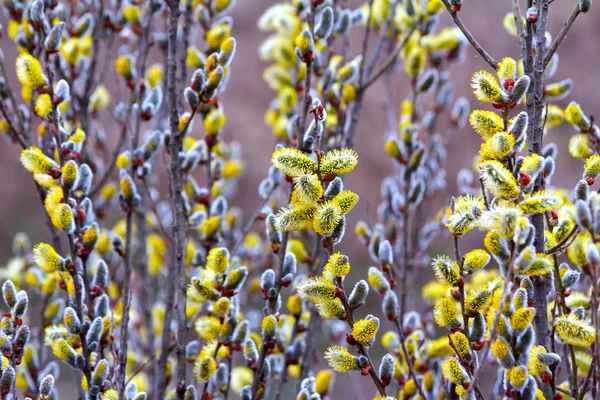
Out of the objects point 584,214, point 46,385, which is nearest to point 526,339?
point 584,214

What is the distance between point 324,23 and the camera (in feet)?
4.09

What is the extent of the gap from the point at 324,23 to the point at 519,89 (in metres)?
0.51

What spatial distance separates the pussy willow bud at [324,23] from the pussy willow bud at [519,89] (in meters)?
0.49

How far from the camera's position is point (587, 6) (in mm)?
932

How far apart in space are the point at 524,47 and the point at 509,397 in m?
0.50

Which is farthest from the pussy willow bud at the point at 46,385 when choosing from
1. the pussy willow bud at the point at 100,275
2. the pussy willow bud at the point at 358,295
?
the pussy willow bud at the point at 358,295

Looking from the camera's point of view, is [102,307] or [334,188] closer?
[334,188]

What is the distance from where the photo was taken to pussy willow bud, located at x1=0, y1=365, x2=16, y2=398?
899mm

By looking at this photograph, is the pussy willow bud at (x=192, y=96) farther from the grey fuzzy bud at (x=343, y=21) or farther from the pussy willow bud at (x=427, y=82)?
the pussy willow bud at (x=427, y=82)

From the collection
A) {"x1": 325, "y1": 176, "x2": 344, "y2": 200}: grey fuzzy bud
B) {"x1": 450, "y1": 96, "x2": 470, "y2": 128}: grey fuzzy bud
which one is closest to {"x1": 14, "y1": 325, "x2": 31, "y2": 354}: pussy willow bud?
{"x1": 325, "y1": 176, "x2": 344, "y2": 200}: grey fuzzy bud

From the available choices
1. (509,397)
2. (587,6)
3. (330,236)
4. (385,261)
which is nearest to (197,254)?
(385,261)

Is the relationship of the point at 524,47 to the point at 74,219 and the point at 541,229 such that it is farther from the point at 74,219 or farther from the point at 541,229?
the point at 74,219

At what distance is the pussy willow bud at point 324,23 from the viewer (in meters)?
1.24

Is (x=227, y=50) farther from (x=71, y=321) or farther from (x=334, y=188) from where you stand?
(x=71, y=321)
